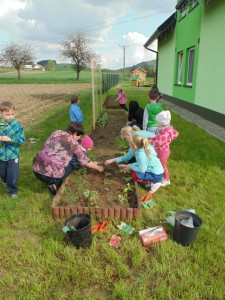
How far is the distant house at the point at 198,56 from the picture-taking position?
8273mm

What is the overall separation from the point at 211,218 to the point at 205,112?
7243 mm

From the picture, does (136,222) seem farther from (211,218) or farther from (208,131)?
(208,131)

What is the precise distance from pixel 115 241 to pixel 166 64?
53.0 ft

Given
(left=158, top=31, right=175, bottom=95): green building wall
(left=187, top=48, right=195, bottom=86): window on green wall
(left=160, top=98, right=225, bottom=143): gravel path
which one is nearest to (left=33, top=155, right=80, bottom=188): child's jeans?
(left=160, top=98, right=225, bottom=143): gravel path

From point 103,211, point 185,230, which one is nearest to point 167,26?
point 103,211

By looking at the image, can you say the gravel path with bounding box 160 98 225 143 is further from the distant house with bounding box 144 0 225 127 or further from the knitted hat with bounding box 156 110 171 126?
the knitted hat with bounding box 156 110 171 126

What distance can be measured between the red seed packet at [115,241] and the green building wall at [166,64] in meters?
14.0

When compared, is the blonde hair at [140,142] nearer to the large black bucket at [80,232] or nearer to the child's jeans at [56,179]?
the child's jeans at [56,179]

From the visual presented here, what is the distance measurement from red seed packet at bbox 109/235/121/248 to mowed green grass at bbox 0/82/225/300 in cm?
6

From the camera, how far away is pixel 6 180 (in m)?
3.77

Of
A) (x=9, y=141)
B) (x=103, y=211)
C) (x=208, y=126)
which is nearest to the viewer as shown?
(x=103, y=211)

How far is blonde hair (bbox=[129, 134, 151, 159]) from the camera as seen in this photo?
11.6 feet

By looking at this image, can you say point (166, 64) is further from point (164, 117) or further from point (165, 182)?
point (165, 182)

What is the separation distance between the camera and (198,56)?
10.2 meters
